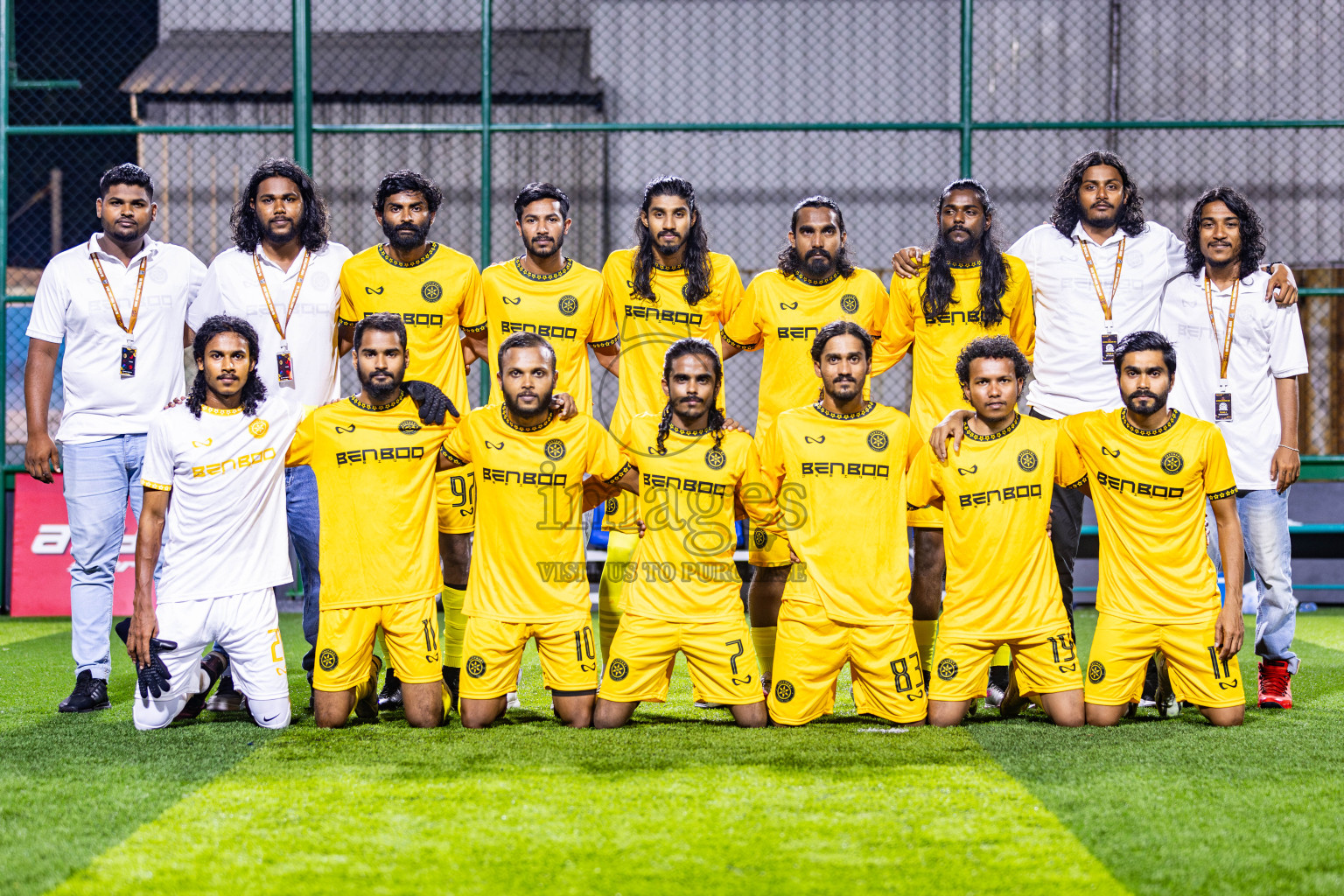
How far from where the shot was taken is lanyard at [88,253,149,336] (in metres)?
4.91

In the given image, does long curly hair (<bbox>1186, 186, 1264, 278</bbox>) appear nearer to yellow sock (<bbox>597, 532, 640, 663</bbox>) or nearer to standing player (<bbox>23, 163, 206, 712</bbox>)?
yellow sock (<bbox>597, 532, 640, 663</bbox>)

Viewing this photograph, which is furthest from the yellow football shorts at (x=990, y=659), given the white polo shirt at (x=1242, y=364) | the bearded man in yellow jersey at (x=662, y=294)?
the bearded man in yellow jersey at (x=662, y=294)

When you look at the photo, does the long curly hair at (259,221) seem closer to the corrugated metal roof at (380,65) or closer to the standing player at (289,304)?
the standing player at (289,304)

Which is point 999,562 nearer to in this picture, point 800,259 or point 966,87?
point 800,259

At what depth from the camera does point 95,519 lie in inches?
192

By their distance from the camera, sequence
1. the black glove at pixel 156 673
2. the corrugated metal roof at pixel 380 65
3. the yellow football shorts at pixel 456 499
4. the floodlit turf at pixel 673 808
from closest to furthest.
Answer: the floodlit turf at pixel 673 808 < the black glove at pixel 156 673 < the yellow football shorts at pixel 456 499 < the corrugated metal roof at pixel 380 65

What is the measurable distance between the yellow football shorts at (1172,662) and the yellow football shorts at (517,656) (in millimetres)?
1923

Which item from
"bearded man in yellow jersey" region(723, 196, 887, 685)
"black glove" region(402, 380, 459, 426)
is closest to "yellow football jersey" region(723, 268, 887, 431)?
"bearded man in yellow jersey" region(723, 196, 887, 685)

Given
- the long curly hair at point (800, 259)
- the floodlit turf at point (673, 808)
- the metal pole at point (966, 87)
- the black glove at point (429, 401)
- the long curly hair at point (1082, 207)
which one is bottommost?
the floodlit turf at point (673, 808)

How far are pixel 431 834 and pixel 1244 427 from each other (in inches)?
145

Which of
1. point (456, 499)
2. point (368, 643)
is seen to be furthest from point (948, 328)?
point (368, 643)

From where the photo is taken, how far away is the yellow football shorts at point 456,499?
4.75 metres

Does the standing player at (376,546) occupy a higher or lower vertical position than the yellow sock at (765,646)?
higher

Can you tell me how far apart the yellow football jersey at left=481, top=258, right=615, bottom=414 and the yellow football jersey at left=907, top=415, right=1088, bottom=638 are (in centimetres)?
157
